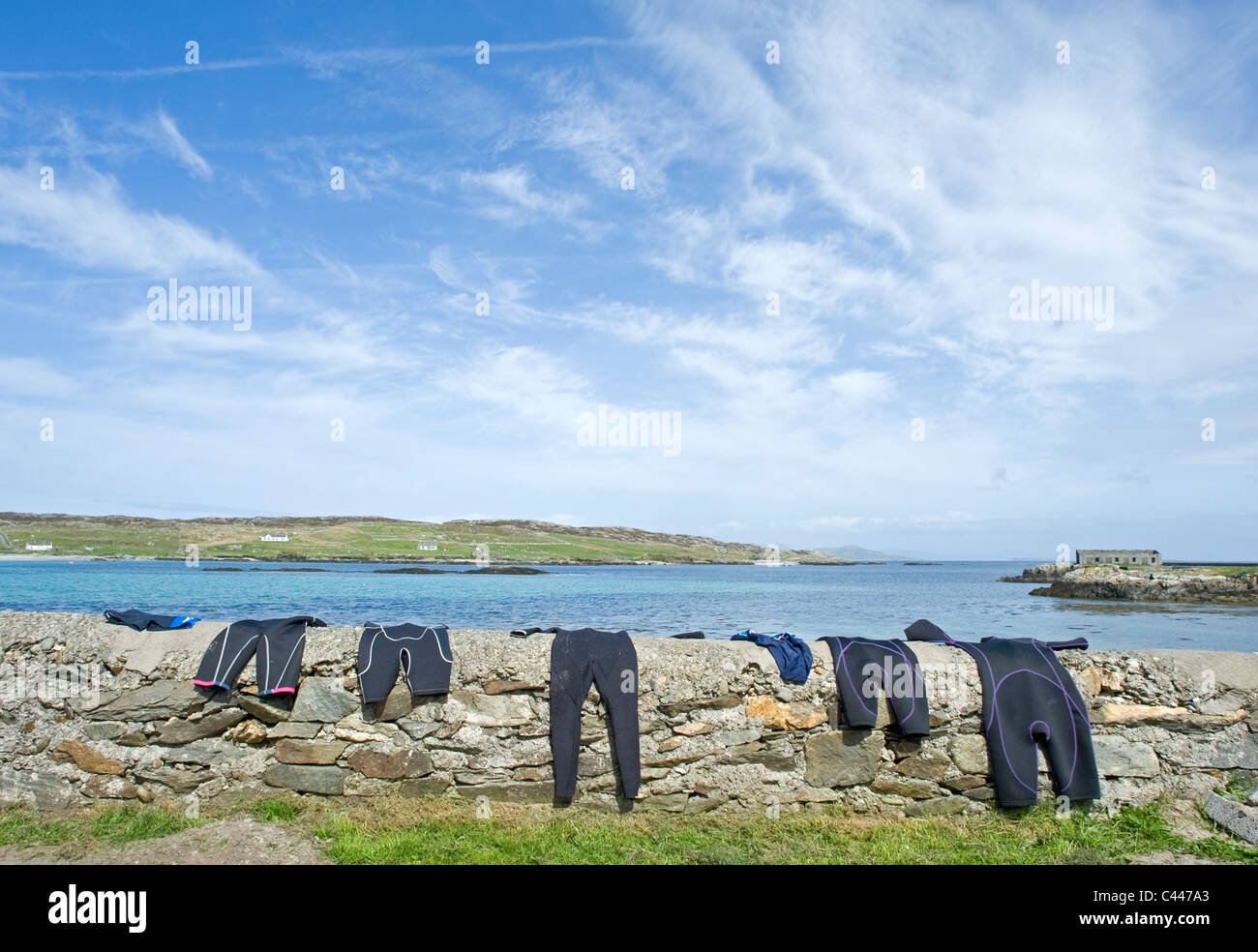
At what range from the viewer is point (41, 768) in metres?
5.41

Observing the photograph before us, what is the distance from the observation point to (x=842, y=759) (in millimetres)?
5586

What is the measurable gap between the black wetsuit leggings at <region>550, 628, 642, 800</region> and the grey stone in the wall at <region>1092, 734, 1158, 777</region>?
357 centimetres

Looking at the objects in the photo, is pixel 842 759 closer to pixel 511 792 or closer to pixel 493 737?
pixel 511 792

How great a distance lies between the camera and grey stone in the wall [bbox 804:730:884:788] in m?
5.56

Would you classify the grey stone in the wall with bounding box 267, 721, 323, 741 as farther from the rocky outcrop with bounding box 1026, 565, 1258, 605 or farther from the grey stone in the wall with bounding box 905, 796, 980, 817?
the rocky outcrop with bounding box 1026, 565, 1258, 605

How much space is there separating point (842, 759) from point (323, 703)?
3967 millimetres

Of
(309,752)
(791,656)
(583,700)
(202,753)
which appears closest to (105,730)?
(202,753)

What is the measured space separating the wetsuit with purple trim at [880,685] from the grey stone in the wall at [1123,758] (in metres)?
1.38

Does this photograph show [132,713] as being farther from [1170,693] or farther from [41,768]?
[1170,693]

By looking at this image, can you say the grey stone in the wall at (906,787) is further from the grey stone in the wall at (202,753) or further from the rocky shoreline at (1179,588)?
the rocky shoreline at (1179,588)

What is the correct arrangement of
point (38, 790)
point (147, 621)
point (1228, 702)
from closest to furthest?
point (38, 790) < point (1228, 702) < point (147, 621)

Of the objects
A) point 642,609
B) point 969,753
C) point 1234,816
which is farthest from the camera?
point 642,609

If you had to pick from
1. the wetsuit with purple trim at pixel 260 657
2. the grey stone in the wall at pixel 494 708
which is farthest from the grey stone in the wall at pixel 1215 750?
the wetsuit with purple trim at pixel 260 657
